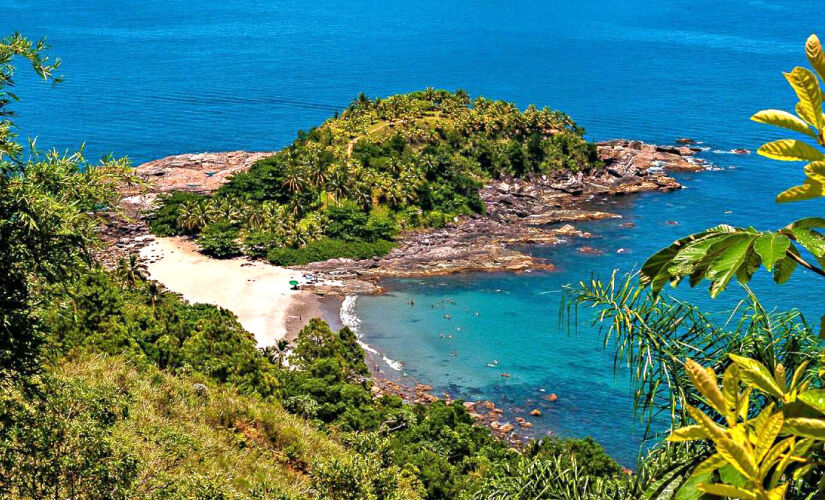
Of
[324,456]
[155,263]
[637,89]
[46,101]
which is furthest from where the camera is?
[637,89]

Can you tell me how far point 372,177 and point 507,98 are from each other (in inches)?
2354

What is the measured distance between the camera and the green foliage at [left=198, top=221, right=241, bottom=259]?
80312mm

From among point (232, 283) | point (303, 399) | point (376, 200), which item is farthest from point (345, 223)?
point (303, 399)

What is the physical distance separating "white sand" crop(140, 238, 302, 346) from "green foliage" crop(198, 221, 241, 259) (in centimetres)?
93

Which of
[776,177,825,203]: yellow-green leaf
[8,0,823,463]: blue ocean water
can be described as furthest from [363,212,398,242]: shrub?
[776,177,825,203]: yellow-green leaf

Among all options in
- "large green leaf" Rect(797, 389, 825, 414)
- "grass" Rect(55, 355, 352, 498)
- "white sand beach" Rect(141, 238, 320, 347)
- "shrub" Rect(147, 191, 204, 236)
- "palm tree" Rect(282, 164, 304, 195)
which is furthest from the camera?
"palm tree" Rect(282, 164, 304, 195)

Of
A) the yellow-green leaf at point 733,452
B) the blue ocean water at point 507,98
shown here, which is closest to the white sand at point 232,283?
the blue ocean water at point 507,98

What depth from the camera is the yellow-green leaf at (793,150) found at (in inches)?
149

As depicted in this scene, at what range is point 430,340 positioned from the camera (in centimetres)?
6675

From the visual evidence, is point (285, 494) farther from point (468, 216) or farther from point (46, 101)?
point (46, 101)

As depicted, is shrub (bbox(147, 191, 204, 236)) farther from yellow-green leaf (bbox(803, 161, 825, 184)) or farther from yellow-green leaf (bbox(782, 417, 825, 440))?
yellow-green leaf (bbox(782, 417, 825, 440))

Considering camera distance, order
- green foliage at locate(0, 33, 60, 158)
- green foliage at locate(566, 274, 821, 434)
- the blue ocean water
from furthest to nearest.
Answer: the blue ocean water
green foliage at locate(0, 33, 60, 158)
green foliage at locate(566, 274, 821, 434)

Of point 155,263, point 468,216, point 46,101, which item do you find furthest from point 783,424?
point 46,101

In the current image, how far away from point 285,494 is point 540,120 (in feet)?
321
